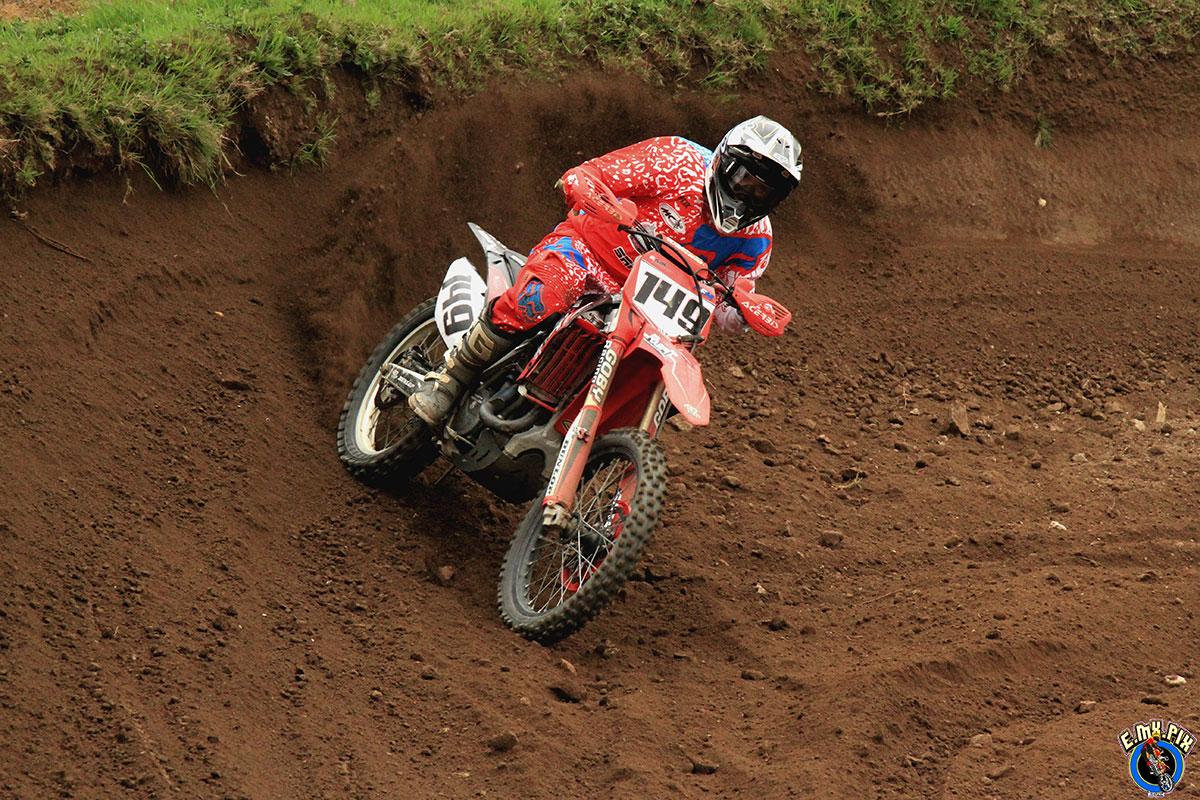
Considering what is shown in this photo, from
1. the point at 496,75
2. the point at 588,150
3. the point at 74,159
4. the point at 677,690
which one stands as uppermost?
the point at 74,159

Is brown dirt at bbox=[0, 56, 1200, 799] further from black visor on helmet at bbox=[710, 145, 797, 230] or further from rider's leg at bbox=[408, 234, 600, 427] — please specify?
black visor on helmet at bbox=[710, 145, 797, 230]

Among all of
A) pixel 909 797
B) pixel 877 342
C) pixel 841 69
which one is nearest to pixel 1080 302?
pixel 877 342

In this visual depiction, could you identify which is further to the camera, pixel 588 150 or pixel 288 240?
pixel 588 150

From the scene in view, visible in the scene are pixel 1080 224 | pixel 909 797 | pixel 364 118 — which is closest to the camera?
pixel 909 797

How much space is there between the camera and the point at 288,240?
26.9ft

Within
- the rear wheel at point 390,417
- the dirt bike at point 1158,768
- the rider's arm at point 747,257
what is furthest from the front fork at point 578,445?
the dirt bike at point 1158,768

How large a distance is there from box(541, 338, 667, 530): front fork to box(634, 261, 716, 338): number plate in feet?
0.69

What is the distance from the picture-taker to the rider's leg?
6.30 m

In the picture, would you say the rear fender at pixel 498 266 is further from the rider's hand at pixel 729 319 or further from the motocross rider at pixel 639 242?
the rider's hand at pixel 729 319

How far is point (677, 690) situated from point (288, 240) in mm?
4217

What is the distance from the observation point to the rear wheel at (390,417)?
695 centimetres

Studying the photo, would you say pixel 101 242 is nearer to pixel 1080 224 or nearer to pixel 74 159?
pixel 74 159

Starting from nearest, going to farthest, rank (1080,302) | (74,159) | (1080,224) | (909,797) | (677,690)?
(909,797), (677,690), (74,159), (1080,302), (1080,224)

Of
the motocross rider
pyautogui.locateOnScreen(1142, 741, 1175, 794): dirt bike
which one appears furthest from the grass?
pyautogui.locateOnScreen(1142, 741, 1175, 794): dirt bike
